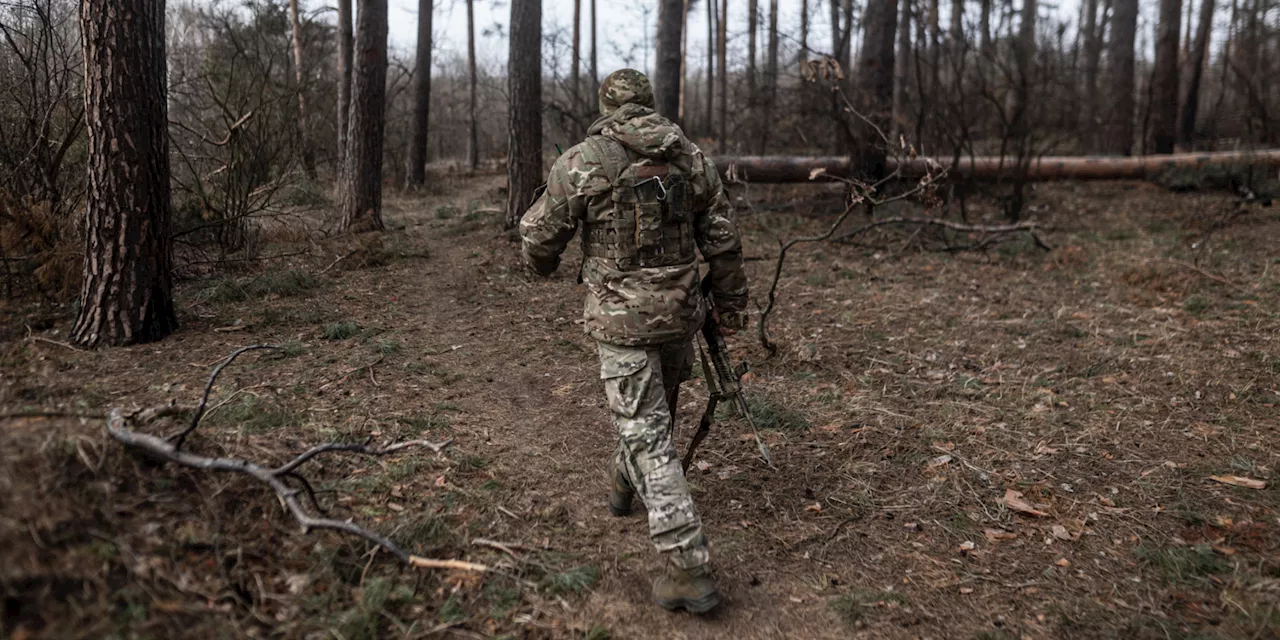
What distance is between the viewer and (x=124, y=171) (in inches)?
198

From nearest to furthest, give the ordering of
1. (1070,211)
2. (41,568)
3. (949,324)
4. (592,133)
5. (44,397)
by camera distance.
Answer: (41,568) < (44,397) < (592,133) < (949,324) < (1070,211)

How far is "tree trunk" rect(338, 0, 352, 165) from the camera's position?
1020 centimetres

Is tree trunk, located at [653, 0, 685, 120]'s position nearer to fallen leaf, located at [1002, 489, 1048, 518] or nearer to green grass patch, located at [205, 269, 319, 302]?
green grass patch, located at [205, 269, 319, 302]

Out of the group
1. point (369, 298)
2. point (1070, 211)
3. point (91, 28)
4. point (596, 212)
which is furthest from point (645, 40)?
point (596, 212)

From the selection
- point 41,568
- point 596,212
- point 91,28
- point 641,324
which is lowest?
point 41,568

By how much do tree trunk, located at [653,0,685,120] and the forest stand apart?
34cm

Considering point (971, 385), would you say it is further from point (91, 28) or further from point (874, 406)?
point (91, 28)

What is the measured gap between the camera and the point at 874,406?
527 centimetres

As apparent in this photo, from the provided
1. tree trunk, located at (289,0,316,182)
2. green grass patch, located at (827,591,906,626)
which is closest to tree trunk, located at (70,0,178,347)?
tree trunk, located at (289,0,316,182)

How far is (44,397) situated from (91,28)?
2900mm

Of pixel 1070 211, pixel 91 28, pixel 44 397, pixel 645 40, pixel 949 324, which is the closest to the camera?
pixel 44 397

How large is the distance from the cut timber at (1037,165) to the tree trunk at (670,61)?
3.62ft

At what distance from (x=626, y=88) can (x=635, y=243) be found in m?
0.69

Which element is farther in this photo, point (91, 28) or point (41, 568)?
point (91, 28)
